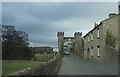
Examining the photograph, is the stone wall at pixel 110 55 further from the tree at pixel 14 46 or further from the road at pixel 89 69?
the tree at pixel 14 46

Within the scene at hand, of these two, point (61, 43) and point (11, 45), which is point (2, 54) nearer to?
point (11, 45)

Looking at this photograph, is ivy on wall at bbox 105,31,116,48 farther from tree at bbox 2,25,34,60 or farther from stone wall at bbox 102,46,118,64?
tree at bbox 2,25,34,60

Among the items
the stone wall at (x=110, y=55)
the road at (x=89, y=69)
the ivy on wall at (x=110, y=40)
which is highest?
the ivy on wall at (x=110, y=40)

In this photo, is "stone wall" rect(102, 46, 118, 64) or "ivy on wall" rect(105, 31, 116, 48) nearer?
"stone wall" rect(102, 46, 118, 64)

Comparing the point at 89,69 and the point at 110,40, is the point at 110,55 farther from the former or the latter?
the point at 89,69

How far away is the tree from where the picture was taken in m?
56.6

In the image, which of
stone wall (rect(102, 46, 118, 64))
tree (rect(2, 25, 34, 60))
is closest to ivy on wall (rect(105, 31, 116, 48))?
stone wall (rect(102, 46, 118, 64))

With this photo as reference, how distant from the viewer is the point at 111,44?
22.2m

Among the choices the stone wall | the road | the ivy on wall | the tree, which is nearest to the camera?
the road

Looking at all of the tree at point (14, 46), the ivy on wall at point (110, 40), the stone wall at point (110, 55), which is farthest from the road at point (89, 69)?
the tree at point (14, 46)

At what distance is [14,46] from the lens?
58250 mm

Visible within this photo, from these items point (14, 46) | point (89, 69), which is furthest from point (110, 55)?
point (14, 46)

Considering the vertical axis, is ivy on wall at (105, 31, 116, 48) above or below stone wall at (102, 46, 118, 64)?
above

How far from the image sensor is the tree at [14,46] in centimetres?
5658
